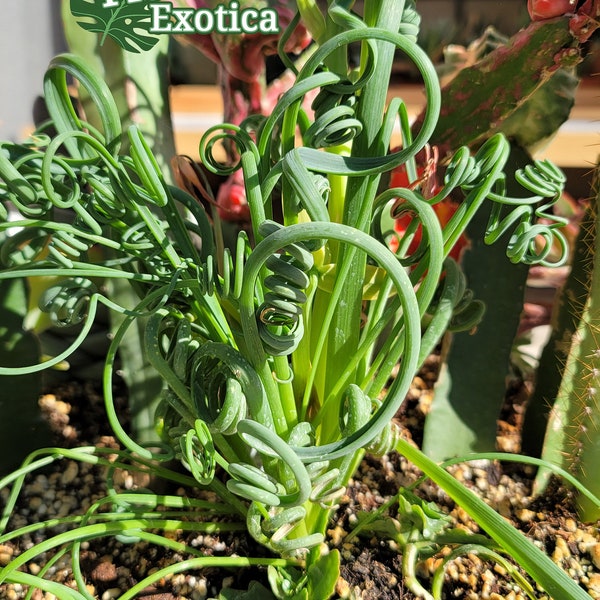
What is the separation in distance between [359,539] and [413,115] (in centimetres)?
93

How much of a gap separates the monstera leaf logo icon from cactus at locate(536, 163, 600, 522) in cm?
41

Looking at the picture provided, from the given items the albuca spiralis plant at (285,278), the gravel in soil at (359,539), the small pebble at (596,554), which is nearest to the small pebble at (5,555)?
the gravel in soil at (359,539)

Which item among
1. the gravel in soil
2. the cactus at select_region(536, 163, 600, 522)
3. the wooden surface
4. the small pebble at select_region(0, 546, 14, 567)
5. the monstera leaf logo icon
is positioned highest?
the monstera leaf logo icon

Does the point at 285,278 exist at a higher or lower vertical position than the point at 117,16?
lower

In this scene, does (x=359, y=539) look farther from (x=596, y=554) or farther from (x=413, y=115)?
(x=413, y=115)

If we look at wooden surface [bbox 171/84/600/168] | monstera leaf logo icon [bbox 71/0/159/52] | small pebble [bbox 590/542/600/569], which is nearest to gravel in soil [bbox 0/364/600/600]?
small pebble [bbox 590/542/600/569]

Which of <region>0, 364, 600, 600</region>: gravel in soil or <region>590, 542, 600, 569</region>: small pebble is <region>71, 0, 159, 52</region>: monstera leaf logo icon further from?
<region>590, 542, 600, 569</region>: small pebble

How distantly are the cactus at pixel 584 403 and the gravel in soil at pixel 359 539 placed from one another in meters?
0.03

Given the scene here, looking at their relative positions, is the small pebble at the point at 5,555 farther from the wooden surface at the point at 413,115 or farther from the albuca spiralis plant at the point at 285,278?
the wooden surface at the point at 413,115

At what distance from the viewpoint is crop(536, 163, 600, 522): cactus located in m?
0.55

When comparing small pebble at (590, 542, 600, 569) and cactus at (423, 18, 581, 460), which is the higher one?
cactus at (423, 18, 581, 460)

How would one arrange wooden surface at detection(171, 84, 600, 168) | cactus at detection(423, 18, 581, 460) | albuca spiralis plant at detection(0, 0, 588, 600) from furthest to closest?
wooden surface at detection(171, 84, 600, 168)
cactus at detection(423, 18, 581, 460)
albuca spiralis plant at detection(0, 0, 588, 600)

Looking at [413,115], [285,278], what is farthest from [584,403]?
[413,115]

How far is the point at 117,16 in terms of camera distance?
46 cm
